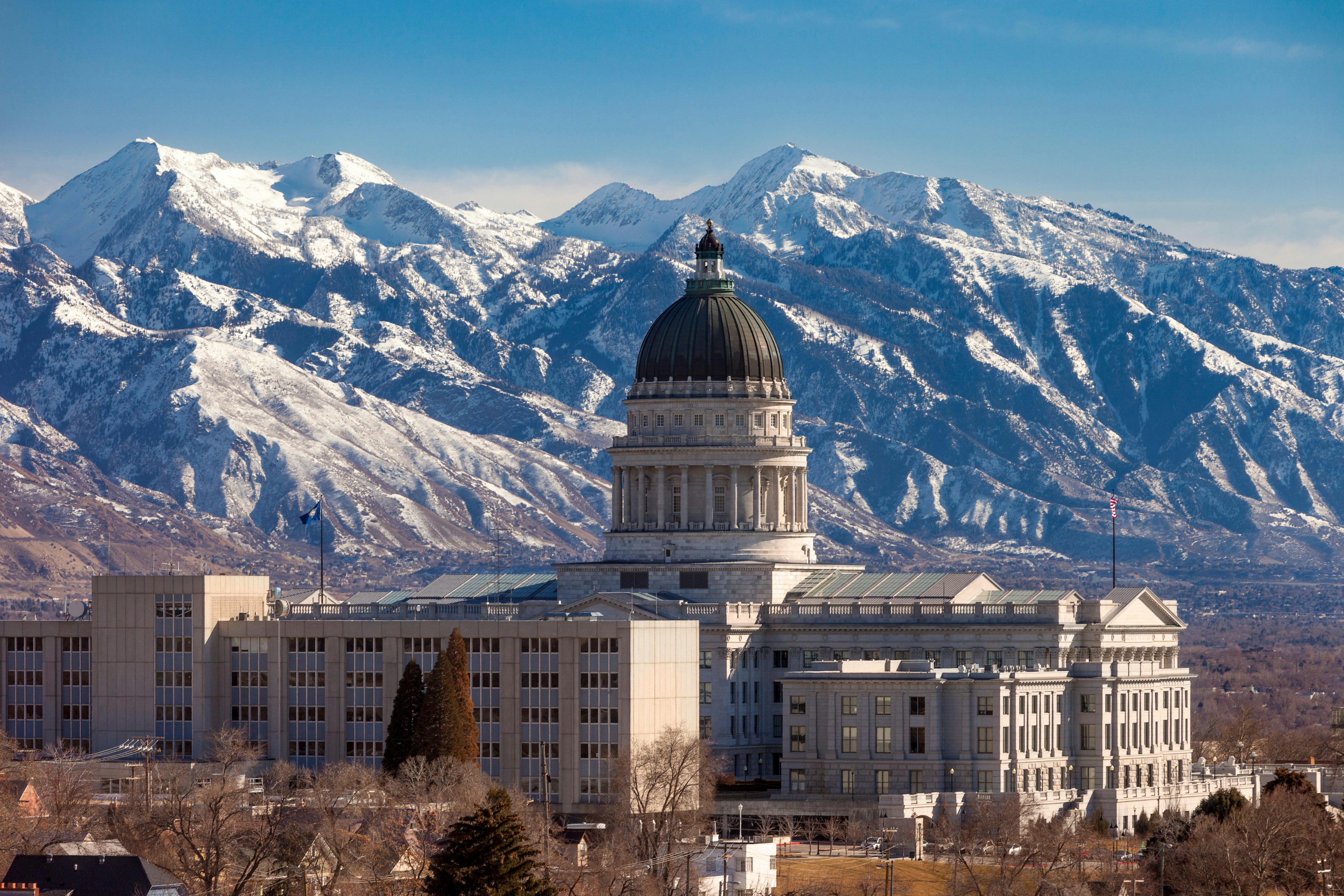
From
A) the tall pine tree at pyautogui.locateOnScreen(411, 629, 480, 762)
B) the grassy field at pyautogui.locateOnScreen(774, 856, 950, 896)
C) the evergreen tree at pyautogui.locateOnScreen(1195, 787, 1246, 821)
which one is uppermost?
the tall pine tree at pyautogui.locateOnScreen(411, 629, 480, 762)

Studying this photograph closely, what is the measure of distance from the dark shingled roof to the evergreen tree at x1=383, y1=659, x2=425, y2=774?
3747cm

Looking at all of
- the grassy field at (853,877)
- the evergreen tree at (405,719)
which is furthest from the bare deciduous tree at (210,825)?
the grassy field at (853,877)

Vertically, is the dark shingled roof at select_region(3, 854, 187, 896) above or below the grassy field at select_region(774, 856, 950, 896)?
above

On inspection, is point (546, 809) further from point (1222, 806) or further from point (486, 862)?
point (1222, 806)

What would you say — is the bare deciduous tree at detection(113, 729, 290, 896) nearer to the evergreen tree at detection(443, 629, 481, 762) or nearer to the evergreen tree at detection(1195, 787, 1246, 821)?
the evergreen tree at detection(443, 629, 481, 762)

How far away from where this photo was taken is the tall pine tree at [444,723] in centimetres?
18788

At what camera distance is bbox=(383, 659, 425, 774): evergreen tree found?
18950 cm

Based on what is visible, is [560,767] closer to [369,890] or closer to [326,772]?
[326,772]

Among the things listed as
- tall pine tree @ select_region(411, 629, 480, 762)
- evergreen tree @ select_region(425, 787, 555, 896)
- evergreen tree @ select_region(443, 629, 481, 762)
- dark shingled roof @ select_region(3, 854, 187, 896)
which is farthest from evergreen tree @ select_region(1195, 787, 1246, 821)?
dark shingled roof @ select_region(3, 854, 187, 896)

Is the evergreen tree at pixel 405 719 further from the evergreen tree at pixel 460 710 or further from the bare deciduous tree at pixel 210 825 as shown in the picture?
the bare deciduous tree at pixel 210 825

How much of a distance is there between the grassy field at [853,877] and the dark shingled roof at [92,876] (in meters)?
33.6

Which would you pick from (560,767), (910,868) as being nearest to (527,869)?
(910,868)

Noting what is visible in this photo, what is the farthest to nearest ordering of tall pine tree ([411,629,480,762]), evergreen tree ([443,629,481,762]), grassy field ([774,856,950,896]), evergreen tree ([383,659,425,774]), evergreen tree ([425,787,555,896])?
1. evergreen tree ([383,659,425,774])
2. evergreen tree ([443,629,481,762])
3. tall pine tree ([411,629,480,762])
4. grassy field ([774,856,950,896])
5. evergreen tree ([425,787,555,896])

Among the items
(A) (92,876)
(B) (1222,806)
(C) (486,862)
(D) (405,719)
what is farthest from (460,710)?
(C) (486,862)
